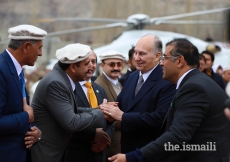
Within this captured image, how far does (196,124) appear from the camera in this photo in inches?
168

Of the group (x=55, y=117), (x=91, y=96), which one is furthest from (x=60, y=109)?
(x=91, y=96)

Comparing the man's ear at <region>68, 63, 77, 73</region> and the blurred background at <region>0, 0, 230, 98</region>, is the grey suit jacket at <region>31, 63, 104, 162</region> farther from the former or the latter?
the blurred background at <region>0, 0, 230, 98</region>

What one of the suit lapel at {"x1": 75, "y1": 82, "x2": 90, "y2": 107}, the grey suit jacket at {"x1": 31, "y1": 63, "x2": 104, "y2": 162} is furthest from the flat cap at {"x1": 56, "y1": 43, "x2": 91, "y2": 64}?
the suit lapel at {"x1": 75, "y1": 82, "x2": 90, "y2": 107}

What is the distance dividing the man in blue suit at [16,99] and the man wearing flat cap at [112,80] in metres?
1.94

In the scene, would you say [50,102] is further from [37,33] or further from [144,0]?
[144,0]

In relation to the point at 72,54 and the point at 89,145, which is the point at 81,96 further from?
the point at 72,54

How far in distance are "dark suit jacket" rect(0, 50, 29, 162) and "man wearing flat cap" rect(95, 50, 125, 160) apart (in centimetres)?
208

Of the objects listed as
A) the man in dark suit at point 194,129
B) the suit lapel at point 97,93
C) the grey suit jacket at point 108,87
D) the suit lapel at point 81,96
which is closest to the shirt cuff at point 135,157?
the man in dark suit at point 194,129

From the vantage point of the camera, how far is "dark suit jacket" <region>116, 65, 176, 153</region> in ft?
17.6

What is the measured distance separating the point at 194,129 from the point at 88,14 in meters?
100

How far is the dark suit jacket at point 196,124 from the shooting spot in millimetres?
4277

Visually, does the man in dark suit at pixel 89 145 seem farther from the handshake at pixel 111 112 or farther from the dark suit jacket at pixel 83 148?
the handshake at pixel 111 112

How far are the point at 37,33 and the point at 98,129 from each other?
123 cm

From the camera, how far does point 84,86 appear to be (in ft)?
20.8
